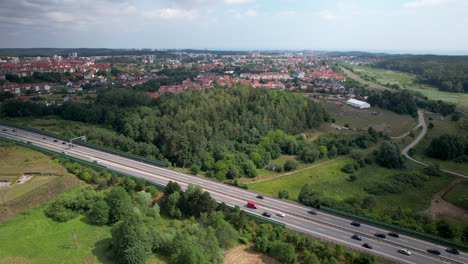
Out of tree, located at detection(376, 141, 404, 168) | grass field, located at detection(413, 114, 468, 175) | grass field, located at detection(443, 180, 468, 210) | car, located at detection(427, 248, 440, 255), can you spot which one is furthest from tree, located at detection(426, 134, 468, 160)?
car, located at detection(427, 248, 440, 255)

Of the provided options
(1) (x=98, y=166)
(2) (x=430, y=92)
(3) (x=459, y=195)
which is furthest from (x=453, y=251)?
(2) (x=430, y=92)

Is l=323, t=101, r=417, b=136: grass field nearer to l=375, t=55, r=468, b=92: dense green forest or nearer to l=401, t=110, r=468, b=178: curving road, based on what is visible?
l=401, t=110, r=468, b=178: curving road

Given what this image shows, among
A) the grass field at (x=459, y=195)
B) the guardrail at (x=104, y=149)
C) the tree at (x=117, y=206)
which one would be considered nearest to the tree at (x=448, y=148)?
the grass field at (x=459, y=195)

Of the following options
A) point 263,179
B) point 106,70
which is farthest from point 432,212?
point 106,70

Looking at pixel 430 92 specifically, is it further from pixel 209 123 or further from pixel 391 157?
pixel 209 123

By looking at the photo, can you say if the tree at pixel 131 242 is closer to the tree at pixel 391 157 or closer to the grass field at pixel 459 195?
the grass field at pixel 459 195

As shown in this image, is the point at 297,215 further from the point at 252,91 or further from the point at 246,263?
the point at 252,91
